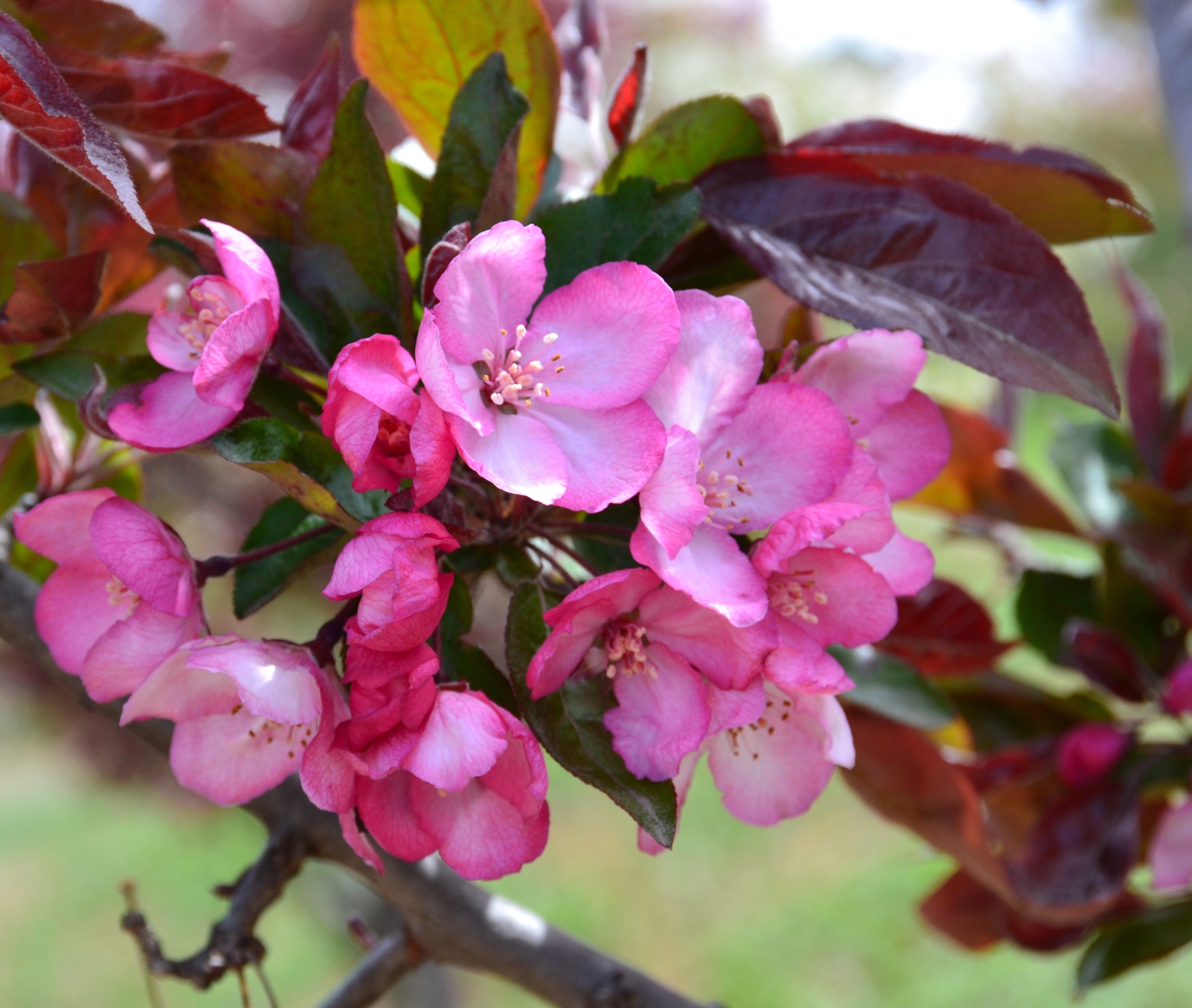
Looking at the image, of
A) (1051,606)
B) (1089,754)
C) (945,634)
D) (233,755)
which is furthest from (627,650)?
(1051,606)

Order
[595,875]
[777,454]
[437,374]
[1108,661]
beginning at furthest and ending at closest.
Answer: [595,875] → [1108,661] → [777,454] → [437,374]

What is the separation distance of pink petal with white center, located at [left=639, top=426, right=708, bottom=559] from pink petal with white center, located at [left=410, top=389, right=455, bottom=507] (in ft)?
0.30

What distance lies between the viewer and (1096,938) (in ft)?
3.47

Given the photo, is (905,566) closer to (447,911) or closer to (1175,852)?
(447,911)

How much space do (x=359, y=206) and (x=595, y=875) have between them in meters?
4.36

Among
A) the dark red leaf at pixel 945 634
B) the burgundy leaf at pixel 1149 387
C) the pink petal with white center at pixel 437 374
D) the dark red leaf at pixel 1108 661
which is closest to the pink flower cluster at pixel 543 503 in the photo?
the pink petal with white center at pixel 437 374

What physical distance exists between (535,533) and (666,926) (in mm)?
3975

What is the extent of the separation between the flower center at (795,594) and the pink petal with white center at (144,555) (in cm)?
29

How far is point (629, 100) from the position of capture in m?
0.70

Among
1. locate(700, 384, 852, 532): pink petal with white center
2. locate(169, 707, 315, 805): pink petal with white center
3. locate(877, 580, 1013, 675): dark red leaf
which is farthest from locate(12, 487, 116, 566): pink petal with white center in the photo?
locate(877, 580, 1013, 675): dark red leaf

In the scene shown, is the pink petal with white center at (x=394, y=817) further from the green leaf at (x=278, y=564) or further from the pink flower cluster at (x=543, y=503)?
the green leaf at (x=278, y=564)

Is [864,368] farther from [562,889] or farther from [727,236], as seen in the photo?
[562,889]

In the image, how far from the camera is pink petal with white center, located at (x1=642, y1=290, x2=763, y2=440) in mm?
508

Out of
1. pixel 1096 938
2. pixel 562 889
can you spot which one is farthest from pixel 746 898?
pixel 1096 938
